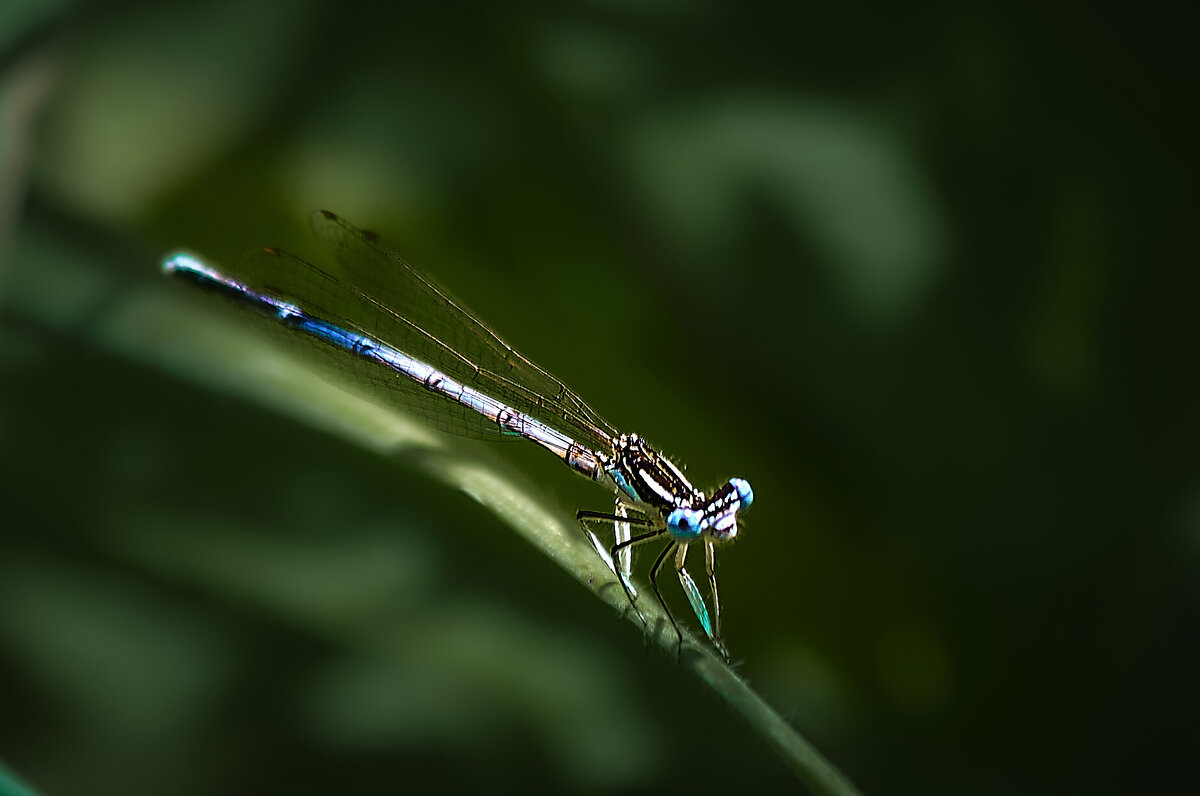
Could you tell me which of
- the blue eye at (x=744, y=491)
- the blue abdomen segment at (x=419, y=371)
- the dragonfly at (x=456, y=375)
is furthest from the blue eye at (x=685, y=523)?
the blue abdomen segment at (x=419, y=371)

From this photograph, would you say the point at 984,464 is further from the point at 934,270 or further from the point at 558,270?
the point at 558,270

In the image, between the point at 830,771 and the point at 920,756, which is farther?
the point at 920,756

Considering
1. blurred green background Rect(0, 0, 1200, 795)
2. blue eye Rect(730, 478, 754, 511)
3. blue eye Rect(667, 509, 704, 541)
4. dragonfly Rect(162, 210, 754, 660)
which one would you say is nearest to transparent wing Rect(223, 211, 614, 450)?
dragonfly Rect(162, 210, 754, 660)

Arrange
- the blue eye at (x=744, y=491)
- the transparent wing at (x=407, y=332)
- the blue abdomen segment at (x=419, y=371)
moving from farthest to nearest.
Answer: the blue abdomen segment at (x=419, y=371)
the transparent wing at (x=407, y=332)
the blue eye at (x=744, y=491)

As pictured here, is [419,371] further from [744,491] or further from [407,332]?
[744,491]

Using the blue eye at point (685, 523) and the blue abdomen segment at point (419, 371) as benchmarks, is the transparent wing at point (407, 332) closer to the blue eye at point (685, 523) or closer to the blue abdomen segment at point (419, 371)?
the blue abdomen segment at point (419, 371)

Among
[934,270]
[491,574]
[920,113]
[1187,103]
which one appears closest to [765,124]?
[920,113]

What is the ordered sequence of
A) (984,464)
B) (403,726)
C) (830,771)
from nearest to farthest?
1. (830,771)
2. (984,464)
3. (403,726)

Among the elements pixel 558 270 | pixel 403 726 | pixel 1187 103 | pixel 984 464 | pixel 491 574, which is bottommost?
pixel 403 726
